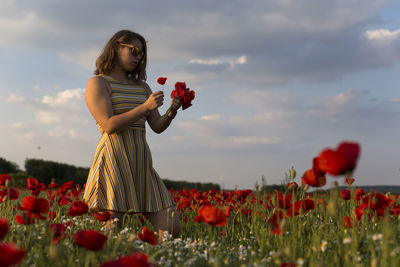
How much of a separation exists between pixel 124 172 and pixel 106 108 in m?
0.75

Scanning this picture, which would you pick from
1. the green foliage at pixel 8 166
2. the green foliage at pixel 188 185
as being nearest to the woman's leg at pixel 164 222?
the green foliage at pixel 188 185

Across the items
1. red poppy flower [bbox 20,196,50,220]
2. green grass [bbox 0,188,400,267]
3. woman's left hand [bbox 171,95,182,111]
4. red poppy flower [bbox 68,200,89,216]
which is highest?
woman's left hand [bbox 171,95,182,111]

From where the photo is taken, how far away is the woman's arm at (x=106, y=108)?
13.8 ft

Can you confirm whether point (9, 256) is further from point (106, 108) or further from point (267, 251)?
point (106, 108)

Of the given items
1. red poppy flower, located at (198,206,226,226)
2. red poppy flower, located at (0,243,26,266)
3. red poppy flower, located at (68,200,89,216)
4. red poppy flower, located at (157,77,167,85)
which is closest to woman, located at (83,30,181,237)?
red poppy flower, located at (157,77,167,85)

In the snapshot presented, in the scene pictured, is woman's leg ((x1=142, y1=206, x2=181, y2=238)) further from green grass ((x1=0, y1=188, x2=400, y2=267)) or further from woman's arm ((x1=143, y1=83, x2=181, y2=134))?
woman's arm ((x1=143, y1=83, x2=181, y2=134))

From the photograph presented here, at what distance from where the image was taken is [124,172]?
445cm

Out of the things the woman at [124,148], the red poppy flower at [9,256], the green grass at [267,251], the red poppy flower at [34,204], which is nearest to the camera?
the red poppy flower at [9,256]

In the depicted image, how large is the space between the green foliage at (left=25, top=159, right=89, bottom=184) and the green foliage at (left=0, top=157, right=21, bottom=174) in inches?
145

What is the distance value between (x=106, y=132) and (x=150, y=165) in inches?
25.5

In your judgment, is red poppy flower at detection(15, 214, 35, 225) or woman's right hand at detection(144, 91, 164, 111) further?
woman's right hand at detection(144, 91, 164, 111)

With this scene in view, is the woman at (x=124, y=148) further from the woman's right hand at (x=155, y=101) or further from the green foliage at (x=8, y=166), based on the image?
the green foliage at (x=8, y=166)

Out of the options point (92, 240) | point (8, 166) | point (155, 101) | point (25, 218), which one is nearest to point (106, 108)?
point (155, 101)

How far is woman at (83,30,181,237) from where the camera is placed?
4359mm
